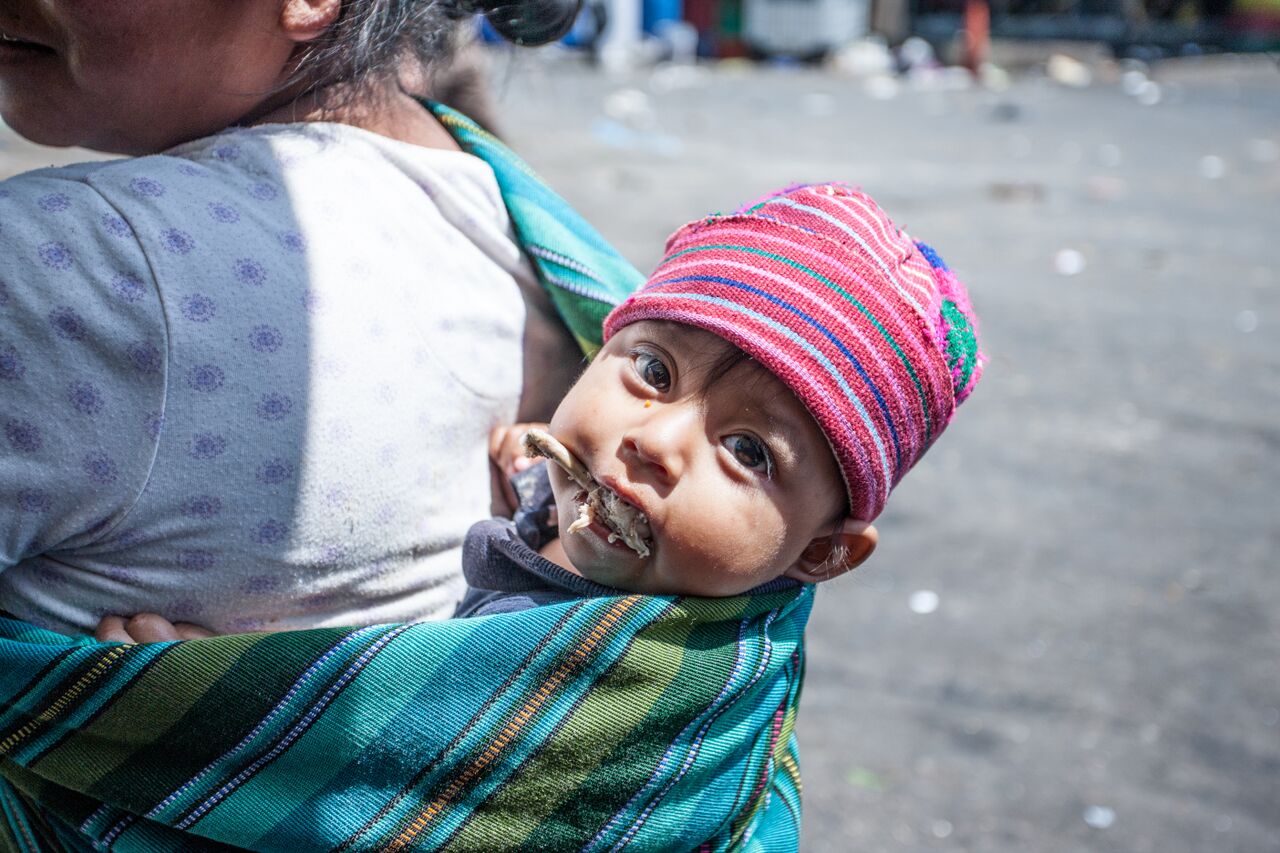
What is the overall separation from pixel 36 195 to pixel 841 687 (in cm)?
305

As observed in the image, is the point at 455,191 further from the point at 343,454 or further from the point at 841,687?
the point at 841,687

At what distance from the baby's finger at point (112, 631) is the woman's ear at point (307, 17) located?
620mm

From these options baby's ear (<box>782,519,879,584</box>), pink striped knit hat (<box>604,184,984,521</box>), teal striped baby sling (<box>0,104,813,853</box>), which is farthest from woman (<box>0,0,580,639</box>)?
baby's ear (<box>782,519,879,584</box>)

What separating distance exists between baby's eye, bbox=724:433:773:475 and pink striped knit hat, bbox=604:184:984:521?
0.06 meters

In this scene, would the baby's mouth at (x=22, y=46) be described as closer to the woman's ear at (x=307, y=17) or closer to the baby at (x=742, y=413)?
the woman's ear at (x=307, y=17)

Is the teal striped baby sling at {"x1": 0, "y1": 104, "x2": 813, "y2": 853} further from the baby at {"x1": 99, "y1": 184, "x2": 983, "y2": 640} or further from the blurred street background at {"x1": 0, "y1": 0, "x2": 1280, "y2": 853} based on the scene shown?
the blurred street background at {"x1": 0, "y1": 0, "x2": 1280, "y2": 853}

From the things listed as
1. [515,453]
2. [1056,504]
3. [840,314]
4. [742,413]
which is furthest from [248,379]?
[1056,504]

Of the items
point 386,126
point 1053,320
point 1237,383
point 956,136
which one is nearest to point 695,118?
point 956,136

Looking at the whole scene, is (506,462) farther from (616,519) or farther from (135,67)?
(135,67)

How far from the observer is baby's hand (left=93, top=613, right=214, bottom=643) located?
1.21 m

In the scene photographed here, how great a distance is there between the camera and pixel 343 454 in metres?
1.27

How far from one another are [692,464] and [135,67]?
26.9 inches

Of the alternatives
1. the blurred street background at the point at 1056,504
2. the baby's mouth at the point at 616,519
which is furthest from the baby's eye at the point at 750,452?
the blurred street background at the point at 1056,504

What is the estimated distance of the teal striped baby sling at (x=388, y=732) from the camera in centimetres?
117
